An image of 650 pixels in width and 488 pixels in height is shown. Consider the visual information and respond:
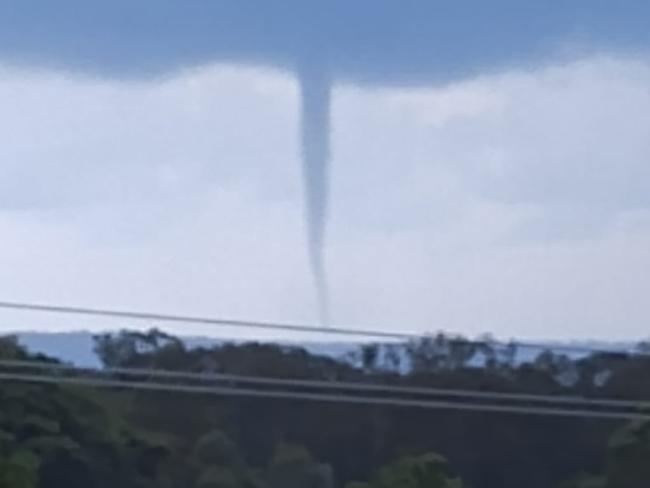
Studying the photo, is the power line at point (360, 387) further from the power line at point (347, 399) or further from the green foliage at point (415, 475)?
the green foliage at point (415, 475)

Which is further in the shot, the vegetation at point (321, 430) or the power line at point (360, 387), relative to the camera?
the power line at point (360, 387)

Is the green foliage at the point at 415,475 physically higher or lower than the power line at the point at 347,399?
lower

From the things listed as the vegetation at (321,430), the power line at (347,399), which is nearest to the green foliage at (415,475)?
the vegetation at (321,430)

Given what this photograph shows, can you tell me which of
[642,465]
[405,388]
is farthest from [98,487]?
[642,465]

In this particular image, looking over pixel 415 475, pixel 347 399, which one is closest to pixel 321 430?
pixel 347 399

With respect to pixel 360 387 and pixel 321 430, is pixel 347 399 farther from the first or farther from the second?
pixel 321 430

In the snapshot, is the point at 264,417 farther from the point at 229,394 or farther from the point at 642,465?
the point at 642,465

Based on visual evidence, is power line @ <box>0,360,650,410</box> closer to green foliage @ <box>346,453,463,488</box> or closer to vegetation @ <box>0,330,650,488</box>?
vegetation @ <box>0,330,650,488</box>
